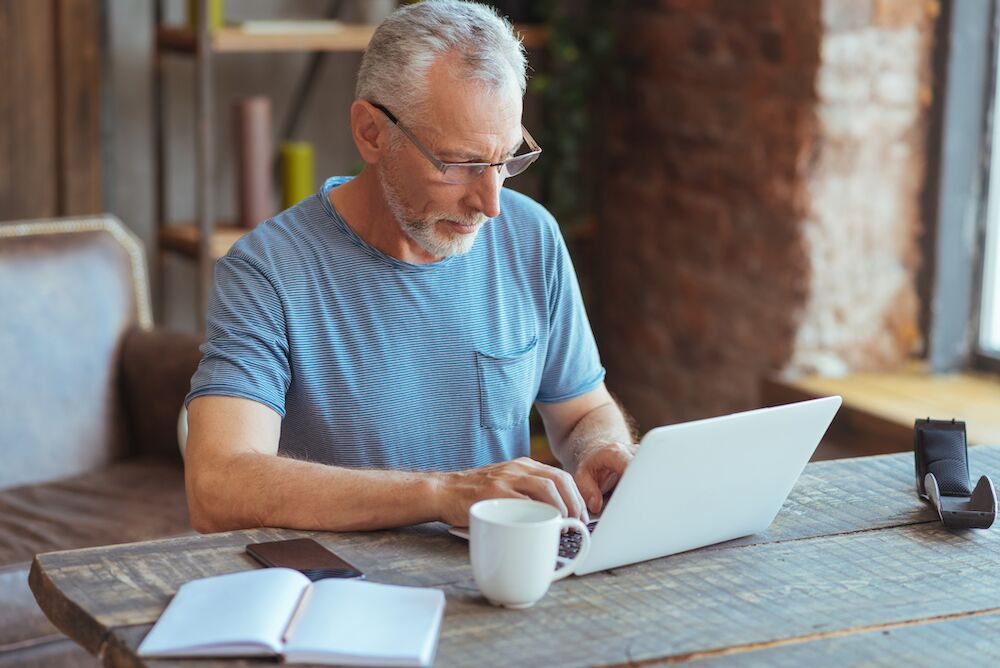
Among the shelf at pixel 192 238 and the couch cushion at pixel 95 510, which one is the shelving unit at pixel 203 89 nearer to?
the shelf at pixel 192 238

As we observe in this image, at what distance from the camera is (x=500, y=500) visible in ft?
4.45

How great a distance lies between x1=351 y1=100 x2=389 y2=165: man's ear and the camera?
1.88m

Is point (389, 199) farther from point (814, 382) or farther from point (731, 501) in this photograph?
point (814, 382)

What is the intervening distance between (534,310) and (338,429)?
36 cm

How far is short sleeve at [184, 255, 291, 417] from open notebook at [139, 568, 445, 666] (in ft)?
1.42

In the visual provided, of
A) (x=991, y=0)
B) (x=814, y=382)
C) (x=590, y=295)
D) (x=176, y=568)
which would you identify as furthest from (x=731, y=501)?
(x=590, y=295)

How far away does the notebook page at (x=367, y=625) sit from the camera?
1.14 m

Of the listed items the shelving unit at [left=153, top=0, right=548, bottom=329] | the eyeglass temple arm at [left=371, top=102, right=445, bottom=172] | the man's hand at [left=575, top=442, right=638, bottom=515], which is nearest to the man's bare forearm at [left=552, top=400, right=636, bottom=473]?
the man's hand at [left=575, top=442, right=638, bottom=515]

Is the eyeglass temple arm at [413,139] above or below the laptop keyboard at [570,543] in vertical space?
above

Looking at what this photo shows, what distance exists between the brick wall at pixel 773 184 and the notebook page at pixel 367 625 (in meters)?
2.19

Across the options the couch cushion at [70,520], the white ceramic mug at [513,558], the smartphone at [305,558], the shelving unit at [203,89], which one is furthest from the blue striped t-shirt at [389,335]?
the shelving unit at [203,89]

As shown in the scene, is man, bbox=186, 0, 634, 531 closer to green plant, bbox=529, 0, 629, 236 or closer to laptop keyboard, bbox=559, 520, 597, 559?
laptop keyboard, bbox=559, 520, 597, 559

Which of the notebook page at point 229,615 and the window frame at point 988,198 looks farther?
the window frame at point 988,198

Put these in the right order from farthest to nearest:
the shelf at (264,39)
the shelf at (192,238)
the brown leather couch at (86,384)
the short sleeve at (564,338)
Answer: the shelf at (192,238) < the shelf at (264,39) < the brown leather couch at (86,384) < the short sleeve at (564,338)
